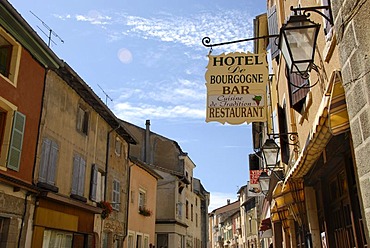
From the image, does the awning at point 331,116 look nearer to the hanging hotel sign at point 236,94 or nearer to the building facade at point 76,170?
the hanging hotel sign at point 236,94

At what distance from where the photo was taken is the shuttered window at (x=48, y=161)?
1240 cm

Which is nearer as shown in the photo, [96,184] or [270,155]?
[270,155]

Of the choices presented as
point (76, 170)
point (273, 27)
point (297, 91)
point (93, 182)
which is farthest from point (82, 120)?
point (297, 91)

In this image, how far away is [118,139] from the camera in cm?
1998

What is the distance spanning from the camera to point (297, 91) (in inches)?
307

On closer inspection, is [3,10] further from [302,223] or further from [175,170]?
[175,170]

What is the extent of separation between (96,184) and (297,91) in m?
11.0

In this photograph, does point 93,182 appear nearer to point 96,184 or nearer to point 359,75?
point 96,184

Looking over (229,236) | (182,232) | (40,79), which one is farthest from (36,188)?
(229,236)

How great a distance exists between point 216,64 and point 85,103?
383 inches

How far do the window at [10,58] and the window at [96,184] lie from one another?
246 inches

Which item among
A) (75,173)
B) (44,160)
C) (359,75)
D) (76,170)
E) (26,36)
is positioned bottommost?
(359,75)

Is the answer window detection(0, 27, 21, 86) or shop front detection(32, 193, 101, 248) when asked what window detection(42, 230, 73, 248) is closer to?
shop front detection(32, 193, 101, 248)

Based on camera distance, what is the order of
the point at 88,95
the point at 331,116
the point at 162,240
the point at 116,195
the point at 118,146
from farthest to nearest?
the point at 162,240
the point at 118,146
the point at 116,195
the point at 88,95
the point at 331,116
